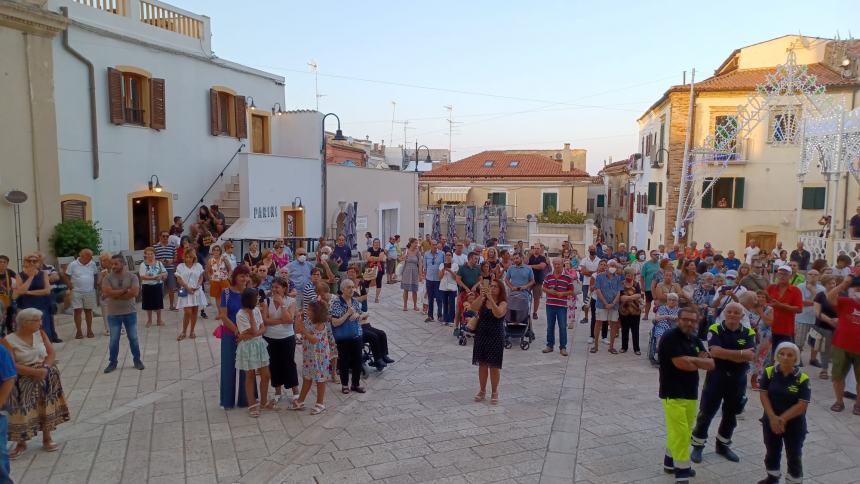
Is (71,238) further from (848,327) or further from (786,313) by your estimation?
(848,327)

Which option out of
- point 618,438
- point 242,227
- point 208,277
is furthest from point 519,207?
point 618,438

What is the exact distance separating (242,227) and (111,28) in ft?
18.2

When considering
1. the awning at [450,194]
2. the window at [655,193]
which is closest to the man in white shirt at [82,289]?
the window at [655,193]

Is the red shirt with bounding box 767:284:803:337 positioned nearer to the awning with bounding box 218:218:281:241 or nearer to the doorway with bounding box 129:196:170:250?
the awning with bounding box 218:218:281:241

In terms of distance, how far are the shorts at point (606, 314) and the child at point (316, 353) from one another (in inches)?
199

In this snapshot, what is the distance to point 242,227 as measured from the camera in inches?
579

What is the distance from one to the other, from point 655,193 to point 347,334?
967 inches

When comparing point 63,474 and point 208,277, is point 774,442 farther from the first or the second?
point 208,277

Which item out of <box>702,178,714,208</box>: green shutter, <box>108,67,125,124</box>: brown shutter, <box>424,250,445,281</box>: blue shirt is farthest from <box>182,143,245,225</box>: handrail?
<box>702,178,714,208</box>: green shutter

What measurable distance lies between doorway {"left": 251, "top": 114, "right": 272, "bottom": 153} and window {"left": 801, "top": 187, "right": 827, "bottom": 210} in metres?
20.7

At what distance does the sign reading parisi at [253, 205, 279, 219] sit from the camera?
1725 cm

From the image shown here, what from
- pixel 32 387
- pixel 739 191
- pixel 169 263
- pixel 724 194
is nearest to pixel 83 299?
pixel 169 263

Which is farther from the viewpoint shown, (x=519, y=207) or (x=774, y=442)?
(x=519, y=207)

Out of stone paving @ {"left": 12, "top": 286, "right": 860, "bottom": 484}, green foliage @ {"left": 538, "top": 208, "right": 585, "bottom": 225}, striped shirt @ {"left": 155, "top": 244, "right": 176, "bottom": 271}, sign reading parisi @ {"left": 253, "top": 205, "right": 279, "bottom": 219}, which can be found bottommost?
stone paving @ {"left": 12, "top": 286, "right": 860, "bottom": 484}
